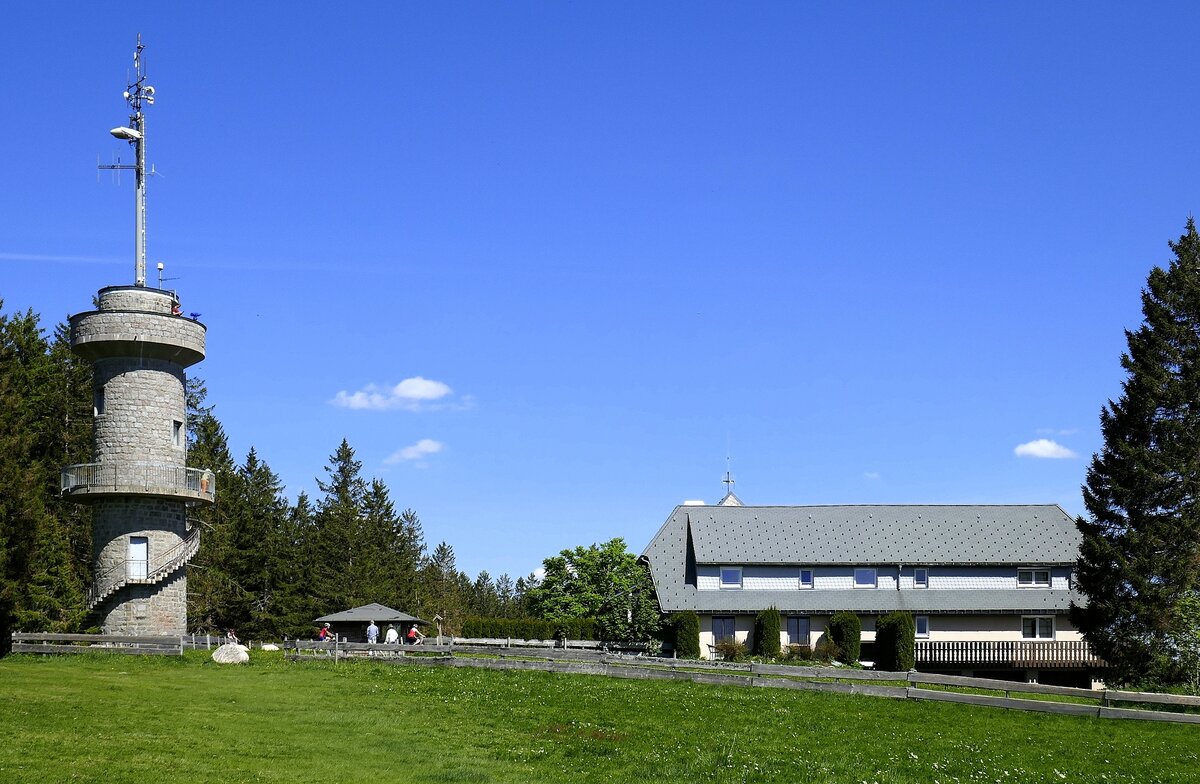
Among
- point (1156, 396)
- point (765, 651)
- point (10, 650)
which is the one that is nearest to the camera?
point (10, 650)

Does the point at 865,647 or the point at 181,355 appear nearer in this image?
the point at 181,355

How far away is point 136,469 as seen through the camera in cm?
4741

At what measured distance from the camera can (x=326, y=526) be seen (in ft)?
278

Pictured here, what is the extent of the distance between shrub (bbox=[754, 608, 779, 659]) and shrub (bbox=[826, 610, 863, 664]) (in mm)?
2733

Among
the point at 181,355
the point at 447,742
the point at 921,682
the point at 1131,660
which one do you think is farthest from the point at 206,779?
the point at 1131,660

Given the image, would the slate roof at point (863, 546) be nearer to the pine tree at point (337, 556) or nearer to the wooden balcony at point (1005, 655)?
the wooden balcony at point (1005, 655)

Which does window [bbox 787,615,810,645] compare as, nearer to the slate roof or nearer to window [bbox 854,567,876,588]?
the slate roof

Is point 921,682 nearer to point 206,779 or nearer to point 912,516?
point 206,779

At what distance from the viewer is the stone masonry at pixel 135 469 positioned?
4744cm

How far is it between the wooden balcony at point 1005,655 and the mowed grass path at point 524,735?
22.4 metres

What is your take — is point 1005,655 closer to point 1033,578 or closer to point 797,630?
point 1033,578

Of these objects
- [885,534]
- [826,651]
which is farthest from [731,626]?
[885,534]

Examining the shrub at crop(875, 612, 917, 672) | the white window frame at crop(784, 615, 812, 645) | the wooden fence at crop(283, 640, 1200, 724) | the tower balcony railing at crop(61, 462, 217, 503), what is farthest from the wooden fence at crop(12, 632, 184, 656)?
the shrub at crop(875, 612, 917, 672)

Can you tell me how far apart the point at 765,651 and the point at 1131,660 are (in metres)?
16.0
